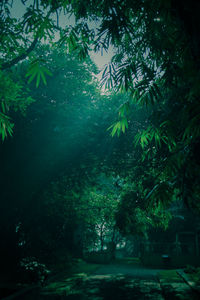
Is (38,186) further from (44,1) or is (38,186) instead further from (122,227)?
(44,1)

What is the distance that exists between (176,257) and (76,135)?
20308mm

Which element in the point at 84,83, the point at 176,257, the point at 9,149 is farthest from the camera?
the point at 176,257

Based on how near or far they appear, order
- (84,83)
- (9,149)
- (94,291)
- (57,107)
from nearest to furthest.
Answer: (94,291) < (9,149) < (57,107) < (84,83)

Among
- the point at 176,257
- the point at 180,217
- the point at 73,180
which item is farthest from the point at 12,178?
the point at 180,217

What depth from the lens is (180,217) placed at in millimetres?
27484

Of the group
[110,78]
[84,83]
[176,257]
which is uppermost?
[84,83]

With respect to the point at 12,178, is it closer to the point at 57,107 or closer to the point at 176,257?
the point at 57,107

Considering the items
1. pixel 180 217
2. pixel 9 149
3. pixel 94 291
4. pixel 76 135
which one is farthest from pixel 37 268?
pixel 180 217

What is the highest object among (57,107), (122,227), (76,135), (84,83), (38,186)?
(84,83)

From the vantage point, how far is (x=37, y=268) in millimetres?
11070

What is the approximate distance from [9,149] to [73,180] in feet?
15.2

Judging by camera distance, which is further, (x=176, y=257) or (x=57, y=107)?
(x=176, y=257)

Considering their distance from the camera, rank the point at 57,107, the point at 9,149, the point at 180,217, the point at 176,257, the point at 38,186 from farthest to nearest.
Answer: the point at 180,217, the point at 176,257, the point at 38,186, the point at 57,107, the point at 9,149

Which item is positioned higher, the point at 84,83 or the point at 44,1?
the point at 84,83
